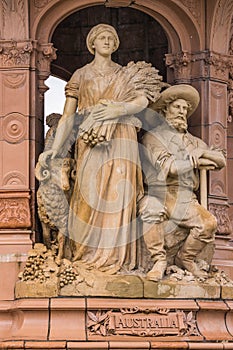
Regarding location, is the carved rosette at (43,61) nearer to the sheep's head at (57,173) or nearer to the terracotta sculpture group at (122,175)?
the terracotta sculpture group at (122,175)

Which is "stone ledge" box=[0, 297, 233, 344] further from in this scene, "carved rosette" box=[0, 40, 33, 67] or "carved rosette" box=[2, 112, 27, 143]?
"carved rosette" box=[0, 40, 33, 67]

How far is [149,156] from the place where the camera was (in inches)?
923

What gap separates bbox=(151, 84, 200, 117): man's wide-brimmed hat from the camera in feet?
77.3

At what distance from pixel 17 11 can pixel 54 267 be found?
360 centimetres

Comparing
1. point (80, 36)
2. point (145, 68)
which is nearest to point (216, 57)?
point (145, 68)

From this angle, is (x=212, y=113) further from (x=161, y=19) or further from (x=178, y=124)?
(x=161, y=19)

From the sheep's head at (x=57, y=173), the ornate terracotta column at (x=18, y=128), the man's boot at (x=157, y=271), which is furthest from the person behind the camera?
the ornate terracotta column at (x=18, y=128)

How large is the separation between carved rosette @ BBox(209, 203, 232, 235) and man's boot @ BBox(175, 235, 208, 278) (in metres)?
1.12

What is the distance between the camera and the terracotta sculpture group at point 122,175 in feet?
75.4

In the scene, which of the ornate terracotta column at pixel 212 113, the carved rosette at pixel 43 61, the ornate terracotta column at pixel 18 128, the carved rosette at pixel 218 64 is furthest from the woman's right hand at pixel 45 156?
the carved rosette at pixel 218 64

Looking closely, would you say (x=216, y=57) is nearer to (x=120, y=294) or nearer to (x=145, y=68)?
(x=145, y=68)

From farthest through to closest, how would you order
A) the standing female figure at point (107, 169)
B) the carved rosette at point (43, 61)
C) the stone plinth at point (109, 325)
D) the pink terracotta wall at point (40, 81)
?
1. the carved rosette at point (43, 61)
2. the pink terracotta wall at point (40, 81)
3. the standing female figure at point (107, 169)
4. the stone plinth at point (109, 325)

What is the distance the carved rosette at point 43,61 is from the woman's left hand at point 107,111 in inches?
49.6

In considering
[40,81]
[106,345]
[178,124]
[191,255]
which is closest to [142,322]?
[106,345]
